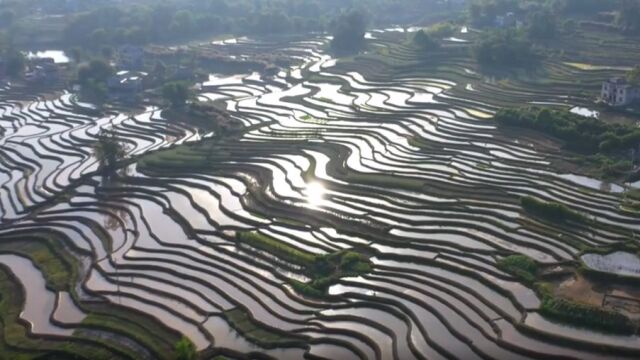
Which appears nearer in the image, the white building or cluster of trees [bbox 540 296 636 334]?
cluster of trees [bbox 540 296 636 334]

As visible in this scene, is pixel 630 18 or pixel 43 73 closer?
pixel 630 18

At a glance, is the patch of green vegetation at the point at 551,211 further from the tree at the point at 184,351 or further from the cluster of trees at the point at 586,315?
the tree at the point at 184,351

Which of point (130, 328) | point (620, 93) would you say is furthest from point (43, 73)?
point (620, 93)

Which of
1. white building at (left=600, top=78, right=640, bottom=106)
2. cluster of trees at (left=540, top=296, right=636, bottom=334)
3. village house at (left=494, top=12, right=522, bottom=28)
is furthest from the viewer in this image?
village house at (left=494, top=12, right=522, bottom=28)

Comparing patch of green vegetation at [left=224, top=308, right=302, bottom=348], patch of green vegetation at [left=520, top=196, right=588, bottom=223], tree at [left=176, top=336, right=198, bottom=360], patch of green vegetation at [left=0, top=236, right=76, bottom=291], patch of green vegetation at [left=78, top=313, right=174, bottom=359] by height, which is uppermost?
patch of green vegetation at [left=520, top=196, right=588, bottom=223]

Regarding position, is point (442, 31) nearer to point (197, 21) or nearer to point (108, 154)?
point (197, 21)

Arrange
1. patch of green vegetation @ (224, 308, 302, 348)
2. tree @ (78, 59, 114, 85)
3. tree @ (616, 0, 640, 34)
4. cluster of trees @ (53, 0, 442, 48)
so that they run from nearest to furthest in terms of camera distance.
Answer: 1. patch of green vegetation @ (224, 308, 302, 348)
2. tree @ (78, 59, 114, 85)
3. tree @ (616, 0, 640, 34)
4. cluster of trees @ (53, 0, 442, 48)

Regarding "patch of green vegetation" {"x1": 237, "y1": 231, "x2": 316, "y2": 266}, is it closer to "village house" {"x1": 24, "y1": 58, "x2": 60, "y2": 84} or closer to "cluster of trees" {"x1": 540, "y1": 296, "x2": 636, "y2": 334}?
"cluster of trees" {"x1": 540, "y1": 296, "x2": 636, "y2": 334}

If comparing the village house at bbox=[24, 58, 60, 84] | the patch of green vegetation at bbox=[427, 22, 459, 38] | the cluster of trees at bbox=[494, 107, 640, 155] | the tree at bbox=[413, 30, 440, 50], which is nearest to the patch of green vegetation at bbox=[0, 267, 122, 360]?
the cluster of trees at bbox=[494, 107, 640, 155]
